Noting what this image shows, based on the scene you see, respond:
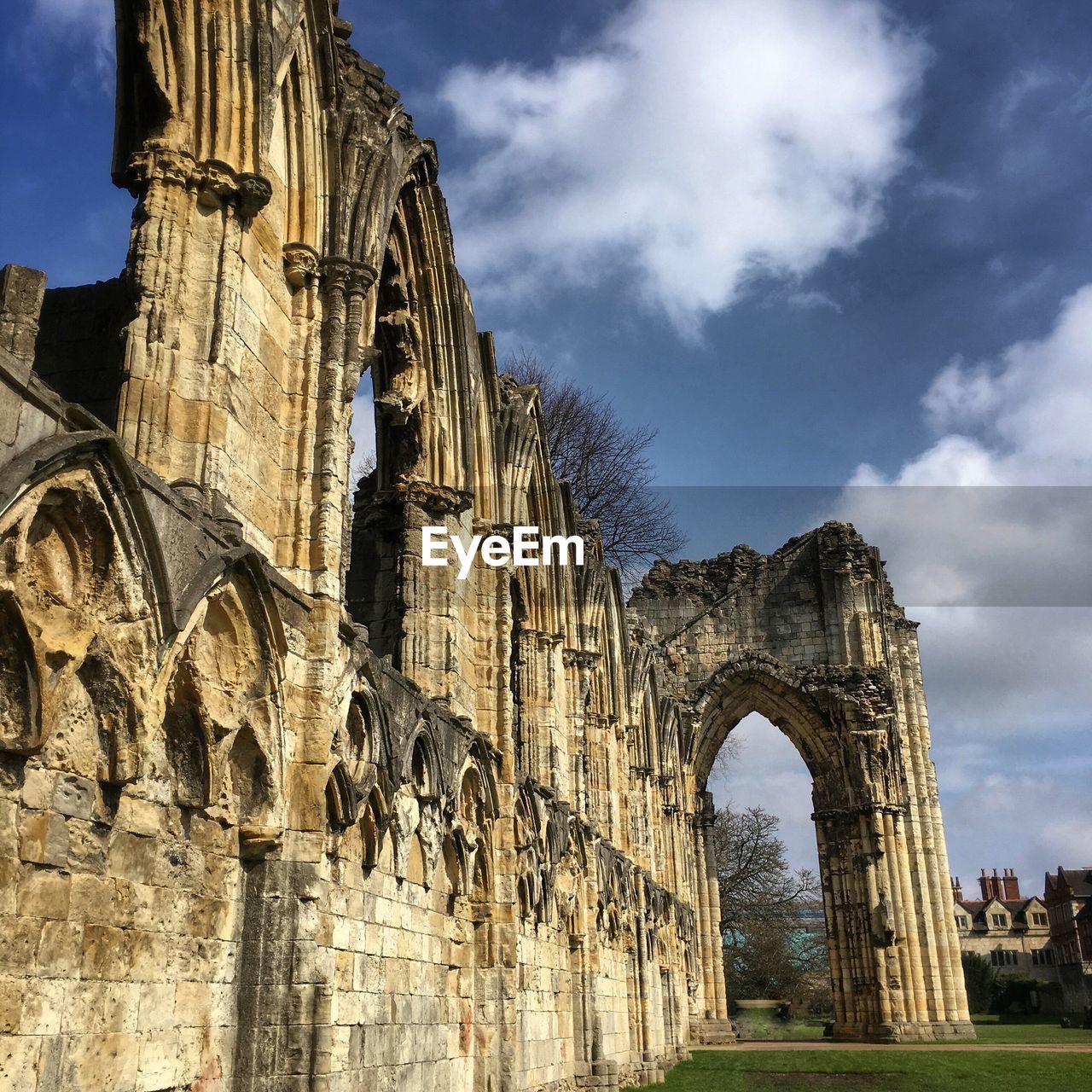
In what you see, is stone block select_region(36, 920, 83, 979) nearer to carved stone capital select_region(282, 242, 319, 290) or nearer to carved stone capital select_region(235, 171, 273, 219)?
carved stone capital select_region(235, 171, 273, 219)

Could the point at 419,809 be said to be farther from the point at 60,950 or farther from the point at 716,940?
the point at 716,940

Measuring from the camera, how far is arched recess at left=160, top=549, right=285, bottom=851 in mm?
4496

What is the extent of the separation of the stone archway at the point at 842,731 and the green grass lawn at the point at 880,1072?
3.38m

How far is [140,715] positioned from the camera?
13.1ft

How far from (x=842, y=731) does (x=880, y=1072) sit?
10.2 meters

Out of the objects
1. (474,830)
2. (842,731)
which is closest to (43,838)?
(474,830)

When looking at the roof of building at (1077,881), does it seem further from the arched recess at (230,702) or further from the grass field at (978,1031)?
the arched recess at (230,702)

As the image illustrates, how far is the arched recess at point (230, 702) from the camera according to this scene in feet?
14.8

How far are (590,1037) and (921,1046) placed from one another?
35.9ft

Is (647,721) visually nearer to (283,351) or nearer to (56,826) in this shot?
A: (283,351)

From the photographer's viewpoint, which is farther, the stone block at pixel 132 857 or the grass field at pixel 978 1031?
the grass field at pixel 978 1031

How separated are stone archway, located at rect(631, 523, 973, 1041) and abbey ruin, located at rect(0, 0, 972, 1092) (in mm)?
11635

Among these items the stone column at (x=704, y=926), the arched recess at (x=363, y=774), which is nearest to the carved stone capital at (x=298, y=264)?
the arched recess at (x=363, y=774)

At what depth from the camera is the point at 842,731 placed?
2423cm
